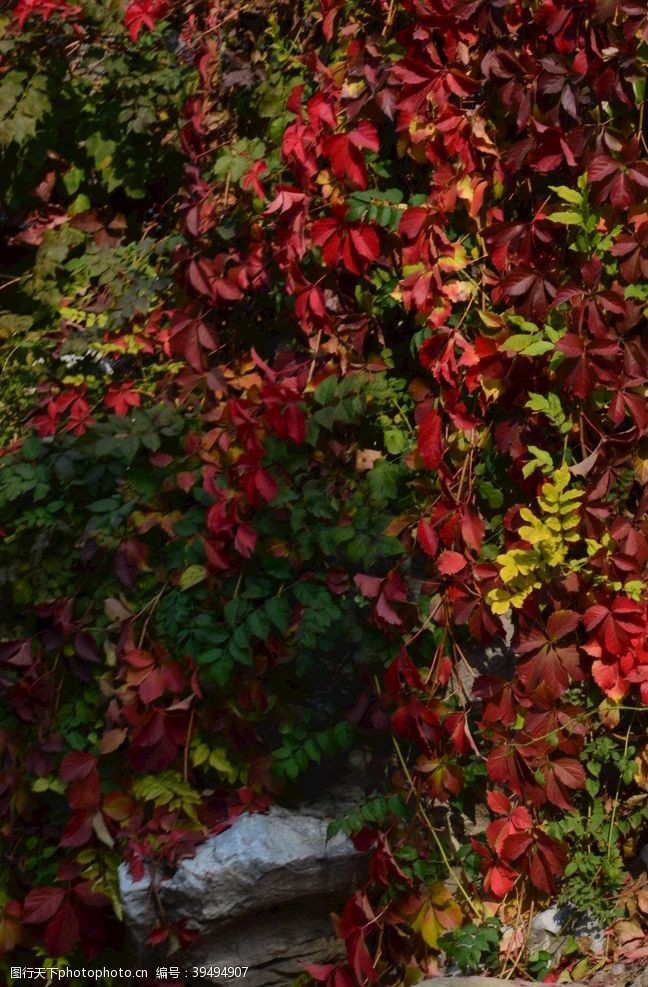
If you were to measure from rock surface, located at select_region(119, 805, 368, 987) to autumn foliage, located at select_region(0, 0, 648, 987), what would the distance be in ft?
0.17

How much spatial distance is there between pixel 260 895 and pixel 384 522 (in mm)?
895

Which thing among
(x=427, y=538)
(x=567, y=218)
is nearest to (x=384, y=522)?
(x=427, y=538)

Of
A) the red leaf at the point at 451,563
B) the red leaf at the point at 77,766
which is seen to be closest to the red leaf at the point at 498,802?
the red leaf at the point at 451,563

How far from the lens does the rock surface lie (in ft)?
8.74

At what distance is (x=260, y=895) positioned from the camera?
2680 mm

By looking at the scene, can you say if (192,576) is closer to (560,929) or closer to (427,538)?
(427,538)

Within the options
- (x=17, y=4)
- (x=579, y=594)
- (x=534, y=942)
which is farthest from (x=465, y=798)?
(x=17, y=4)

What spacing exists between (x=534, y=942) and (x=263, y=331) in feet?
5.52

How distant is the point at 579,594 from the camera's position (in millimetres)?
2541

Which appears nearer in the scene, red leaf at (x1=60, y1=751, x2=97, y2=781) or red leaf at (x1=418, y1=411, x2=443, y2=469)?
red leaf at (x1=418, y1=411, x2=443, y2=469)

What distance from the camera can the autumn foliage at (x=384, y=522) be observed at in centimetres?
249

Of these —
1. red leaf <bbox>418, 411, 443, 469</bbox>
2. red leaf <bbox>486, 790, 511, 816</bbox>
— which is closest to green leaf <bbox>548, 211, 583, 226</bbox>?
red leaf <bbox>418, 411, 443, 469</bbox>

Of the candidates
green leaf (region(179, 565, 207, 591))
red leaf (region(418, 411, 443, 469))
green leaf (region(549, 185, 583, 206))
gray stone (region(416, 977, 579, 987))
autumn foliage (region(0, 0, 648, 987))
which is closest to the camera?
gray stone (region(416, 977, 579, 987))

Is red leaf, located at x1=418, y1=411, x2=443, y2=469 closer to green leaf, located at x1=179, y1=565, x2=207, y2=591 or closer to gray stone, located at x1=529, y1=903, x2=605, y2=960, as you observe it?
green leaf, located at x1=179, y1=565, x2=207, y2=591
